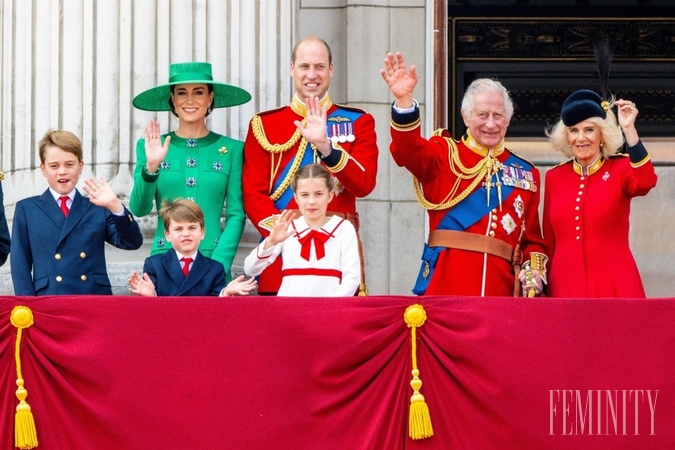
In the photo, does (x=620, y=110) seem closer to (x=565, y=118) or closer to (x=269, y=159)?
(x=565, y=118)

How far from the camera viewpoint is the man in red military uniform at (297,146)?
7227 millimetres

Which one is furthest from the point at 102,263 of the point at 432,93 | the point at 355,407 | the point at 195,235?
the point at 432,93

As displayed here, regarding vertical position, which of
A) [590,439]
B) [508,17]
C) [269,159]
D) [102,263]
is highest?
[508,17]

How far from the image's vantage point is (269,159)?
739cm

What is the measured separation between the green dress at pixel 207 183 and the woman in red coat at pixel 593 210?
1.39m

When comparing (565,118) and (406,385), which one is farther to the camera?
(565,118)

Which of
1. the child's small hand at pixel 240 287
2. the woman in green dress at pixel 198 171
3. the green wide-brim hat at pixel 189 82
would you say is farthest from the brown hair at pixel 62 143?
the child's small hand at pixel 240 287

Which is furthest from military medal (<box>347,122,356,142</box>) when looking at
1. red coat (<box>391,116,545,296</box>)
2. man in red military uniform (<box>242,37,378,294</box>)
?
red coat (<box>391,116,545,296</box>)

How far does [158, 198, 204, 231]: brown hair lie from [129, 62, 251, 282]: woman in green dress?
0.83ft

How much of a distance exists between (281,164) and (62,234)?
1.04m

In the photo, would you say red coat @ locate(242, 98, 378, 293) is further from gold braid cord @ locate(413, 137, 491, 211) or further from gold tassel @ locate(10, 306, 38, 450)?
gold tassel @ locate(10, 306, 38, 450)

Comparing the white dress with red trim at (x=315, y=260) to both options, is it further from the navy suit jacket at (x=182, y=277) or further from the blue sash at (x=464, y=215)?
the blue sash at (x=464, y=215)

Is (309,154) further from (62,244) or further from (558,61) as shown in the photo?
(558,61)

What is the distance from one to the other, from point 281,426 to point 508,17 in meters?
5.59
